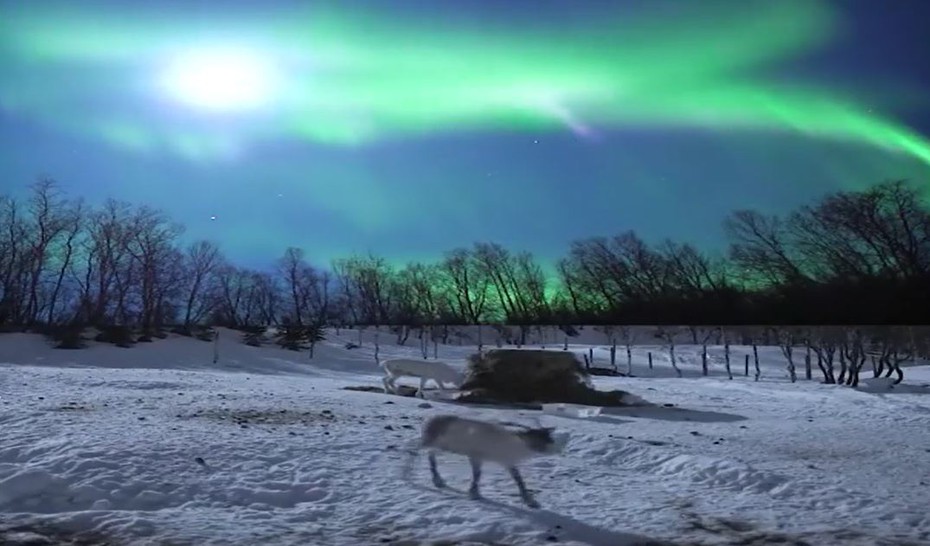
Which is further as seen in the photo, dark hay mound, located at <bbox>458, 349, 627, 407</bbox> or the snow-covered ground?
dark hay mound, located at <bbox>458, 349, 627, 407</bbox>

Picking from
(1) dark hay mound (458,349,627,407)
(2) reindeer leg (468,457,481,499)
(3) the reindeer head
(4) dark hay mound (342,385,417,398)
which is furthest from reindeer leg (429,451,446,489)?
(4) dark hay mound (342,385,417,398)

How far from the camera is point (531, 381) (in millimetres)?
24828

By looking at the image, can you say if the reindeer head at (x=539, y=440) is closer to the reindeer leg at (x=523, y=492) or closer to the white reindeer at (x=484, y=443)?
the white reindeer at (x=484, y=443)

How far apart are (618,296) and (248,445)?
1470 cm

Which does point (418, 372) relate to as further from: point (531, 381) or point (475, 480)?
point (475, 480)

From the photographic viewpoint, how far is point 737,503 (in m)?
10.1

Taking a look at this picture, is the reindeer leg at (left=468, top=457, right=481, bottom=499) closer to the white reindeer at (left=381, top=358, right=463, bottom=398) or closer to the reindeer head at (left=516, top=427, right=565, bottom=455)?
the reindeer head at (left=516, top=427, right=565, bottom=455)

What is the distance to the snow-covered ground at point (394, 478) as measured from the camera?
8.47 meters

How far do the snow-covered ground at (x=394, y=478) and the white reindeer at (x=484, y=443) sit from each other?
330 mm

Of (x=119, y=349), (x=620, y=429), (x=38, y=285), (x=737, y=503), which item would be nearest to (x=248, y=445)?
(x=737, y=503)

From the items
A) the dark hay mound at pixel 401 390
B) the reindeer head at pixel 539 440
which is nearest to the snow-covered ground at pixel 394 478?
the reindeer head at pixel 539 440

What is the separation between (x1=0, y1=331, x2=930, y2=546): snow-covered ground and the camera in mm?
8469

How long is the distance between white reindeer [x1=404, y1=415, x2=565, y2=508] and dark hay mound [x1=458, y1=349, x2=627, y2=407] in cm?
1263

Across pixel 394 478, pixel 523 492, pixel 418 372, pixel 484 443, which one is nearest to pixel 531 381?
pixel 418 372
